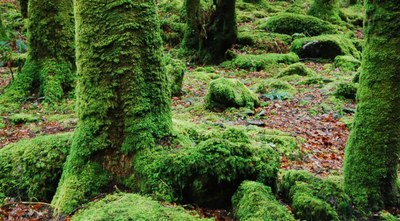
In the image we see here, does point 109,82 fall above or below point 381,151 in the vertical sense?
above

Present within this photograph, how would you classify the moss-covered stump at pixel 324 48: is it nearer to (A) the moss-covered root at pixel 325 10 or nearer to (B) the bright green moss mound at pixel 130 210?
(A) the moss-covered root at pixel 325 10

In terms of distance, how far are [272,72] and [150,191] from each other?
38.4ft

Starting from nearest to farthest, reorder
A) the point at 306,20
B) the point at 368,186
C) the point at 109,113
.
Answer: the point at 109,113 < the point at 368,186 < the point at 306,20

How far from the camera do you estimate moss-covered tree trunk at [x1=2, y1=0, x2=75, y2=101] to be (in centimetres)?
1015

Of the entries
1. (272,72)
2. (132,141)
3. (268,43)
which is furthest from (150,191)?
(268,43)

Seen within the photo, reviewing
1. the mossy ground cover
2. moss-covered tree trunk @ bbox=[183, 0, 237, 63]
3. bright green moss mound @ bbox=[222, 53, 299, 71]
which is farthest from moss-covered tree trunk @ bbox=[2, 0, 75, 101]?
bright green moss mound @ bbox=[222, 53, 299, 71]

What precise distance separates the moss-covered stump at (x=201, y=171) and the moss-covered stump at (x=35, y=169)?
4.82ft

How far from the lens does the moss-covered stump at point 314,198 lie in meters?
4.18

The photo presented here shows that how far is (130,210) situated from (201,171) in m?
0.95

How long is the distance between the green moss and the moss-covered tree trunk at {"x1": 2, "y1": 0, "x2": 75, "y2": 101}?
7.94 m

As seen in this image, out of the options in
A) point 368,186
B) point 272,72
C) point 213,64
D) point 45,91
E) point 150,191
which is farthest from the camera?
point 213,64

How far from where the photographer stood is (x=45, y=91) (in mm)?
9945

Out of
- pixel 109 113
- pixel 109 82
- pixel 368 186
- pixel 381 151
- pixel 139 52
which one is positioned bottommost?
pixel 368 186

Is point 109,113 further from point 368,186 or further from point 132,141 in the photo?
point 368,186
